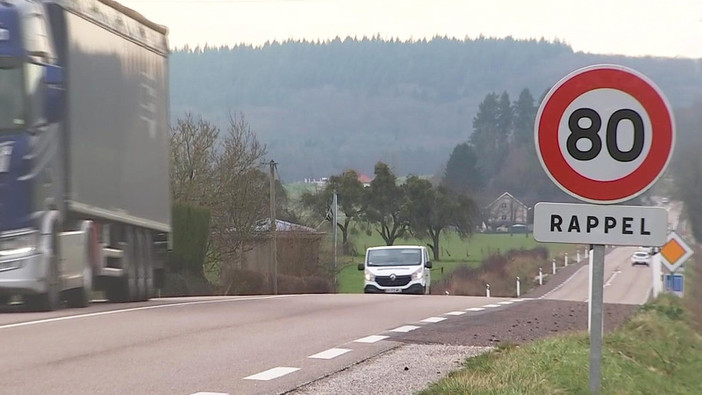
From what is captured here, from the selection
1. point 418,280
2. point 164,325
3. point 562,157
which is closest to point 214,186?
point 418,280

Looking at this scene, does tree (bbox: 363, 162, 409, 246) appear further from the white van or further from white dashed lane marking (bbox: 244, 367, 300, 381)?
white dashed lane marking (bbox: 244, 367, 300, 381)

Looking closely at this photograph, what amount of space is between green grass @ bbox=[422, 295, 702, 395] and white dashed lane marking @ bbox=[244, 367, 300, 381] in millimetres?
1405

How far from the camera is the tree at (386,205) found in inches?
3135

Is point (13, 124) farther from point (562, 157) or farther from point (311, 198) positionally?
point (311, 198)

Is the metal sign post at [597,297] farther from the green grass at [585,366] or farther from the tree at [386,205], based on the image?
the tree at [386,205]

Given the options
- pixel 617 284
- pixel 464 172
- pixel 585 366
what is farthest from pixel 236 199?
pixel 585 366

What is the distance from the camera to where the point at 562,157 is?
703 cm

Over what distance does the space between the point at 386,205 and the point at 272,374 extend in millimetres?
71404

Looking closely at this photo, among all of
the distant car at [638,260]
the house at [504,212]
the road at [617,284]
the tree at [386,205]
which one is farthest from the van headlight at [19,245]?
the distant car at [638,260]

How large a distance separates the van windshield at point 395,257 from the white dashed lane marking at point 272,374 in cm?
2847

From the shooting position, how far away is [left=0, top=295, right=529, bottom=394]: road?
9.38 m

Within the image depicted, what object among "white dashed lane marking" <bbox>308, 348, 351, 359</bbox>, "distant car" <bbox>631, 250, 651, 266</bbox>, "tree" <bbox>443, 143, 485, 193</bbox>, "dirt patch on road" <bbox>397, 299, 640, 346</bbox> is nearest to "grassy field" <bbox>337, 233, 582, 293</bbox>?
"tree" <bbox>443, 143, 485, 193</bbox>

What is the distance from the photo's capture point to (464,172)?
68188 millimetres

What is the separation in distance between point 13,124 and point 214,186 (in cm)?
3727
